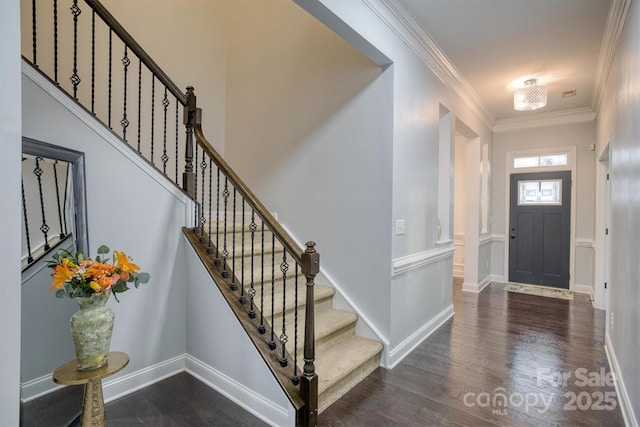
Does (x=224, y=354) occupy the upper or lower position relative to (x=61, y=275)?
lower

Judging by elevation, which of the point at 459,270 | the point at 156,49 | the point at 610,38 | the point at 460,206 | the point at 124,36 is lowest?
the point at 459,270

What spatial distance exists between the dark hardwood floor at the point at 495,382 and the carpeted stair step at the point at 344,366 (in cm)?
6

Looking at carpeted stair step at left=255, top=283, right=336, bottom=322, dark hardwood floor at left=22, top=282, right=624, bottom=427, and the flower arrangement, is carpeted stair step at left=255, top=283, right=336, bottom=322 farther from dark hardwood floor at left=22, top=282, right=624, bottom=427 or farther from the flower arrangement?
the flower arrangement

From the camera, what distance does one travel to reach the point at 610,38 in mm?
3027

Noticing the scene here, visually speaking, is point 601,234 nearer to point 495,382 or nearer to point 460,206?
point 460,206

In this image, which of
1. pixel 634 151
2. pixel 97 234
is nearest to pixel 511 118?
pixel 634 151

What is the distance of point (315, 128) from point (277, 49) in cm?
117

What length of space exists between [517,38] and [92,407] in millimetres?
4488

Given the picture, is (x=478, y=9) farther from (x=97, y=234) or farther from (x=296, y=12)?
(x=97, y=234)

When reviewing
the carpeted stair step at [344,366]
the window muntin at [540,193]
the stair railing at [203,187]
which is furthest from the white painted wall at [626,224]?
the window muntin at [540,193]

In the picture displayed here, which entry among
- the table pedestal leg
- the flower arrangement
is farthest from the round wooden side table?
the flower arrangement

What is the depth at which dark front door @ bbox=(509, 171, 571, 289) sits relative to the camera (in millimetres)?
5715

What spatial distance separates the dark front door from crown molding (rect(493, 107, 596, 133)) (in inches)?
34.1

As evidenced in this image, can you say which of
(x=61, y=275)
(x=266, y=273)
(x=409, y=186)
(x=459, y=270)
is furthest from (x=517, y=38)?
(x=459, y=270)
